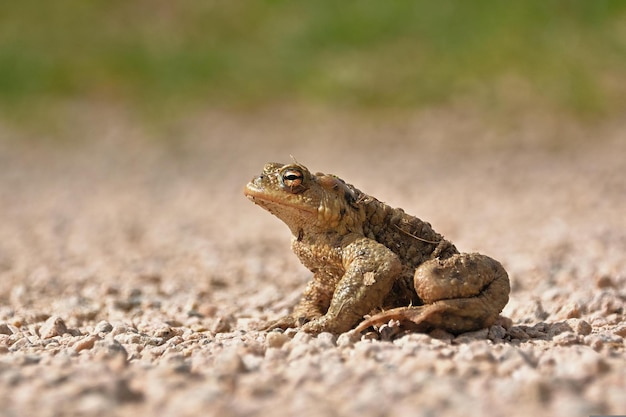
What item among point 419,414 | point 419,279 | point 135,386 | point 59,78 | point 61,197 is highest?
point 59,78

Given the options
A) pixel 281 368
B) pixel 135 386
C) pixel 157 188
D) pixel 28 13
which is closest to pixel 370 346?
pixel 281 368

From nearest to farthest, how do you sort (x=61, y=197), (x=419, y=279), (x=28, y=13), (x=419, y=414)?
(x=419, y=414) < (x=419, y=279) < (x=61, y=197) < (x=28, y=13)

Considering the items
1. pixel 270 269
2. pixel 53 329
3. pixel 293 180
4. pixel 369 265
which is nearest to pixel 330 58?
pixel 270 269

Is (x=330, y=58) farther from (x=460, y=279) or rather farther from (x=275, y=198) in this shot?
(x=460, y=279)

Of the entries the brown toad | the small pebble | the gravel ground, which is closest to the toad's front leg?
the brown toad

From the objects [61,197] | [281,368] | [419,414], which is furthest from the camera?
[61,197]

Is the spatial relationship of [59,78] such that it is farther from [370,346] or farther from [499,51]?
[370,346]

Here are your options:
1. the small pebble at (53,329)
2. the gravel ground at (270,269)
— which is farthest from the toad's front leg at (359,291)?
the small pebble at (53,329)

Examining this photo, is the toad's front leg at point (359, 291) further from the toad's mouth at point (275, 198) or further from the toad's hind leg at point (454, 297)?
the toad's mouth at point (275, 198)
